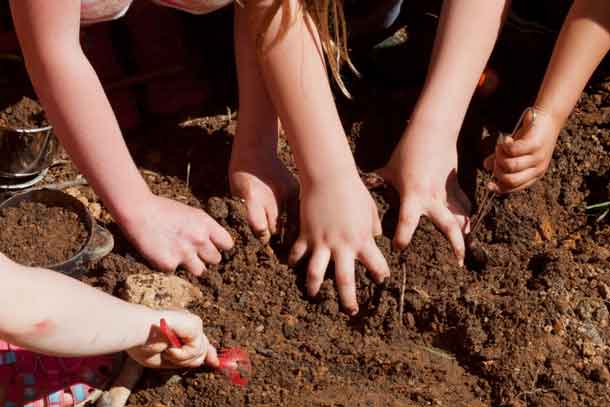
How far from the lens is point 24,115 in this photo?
96.1 inches

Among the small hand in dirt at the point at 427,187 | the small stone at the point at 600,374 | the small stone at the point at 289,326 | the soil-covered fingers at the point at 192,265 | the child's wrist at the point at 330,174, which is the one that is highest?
the child's wrist at the point at 330,174

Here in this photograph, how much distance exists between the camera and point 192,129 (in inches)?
102

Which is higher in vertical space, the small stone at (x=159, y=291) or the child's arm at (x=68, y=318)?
the child's arm at (x=68, y=318)

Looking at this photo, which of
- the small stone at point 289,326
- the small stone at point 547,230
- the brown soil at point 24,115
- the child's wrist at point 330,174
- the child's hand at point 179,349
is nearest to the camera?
the child's hand at point 179,349

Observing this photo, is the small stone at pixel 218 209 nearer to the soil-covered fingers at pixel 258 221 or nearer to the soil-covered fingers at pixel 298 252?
the soil-covered fingers at pixel 258 221

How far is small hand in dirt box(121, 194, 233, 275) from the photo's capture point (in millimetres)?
2137

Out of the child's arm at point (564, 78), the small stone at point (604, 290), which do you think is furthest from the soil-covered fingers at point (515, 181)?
the small stone at point (604, 290)

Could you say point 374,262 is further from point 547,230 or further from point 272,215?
point 547,230

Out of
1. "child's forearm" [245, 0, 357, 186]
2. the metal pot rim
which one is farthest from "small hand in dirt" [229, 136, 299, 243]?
the metal pot rim

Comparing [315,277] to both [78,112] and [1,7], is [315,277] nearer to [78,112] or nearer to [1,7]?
[78,112]

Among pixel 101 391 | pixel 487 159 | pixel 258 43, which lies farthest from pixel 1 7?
pixel 487 159

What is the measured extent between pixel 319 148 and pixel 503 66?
2.66 ft

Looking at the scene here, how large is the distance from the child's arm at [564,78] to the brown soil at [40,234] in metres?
1.03

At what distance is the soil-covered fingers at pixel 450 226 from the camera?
2.19 meters
